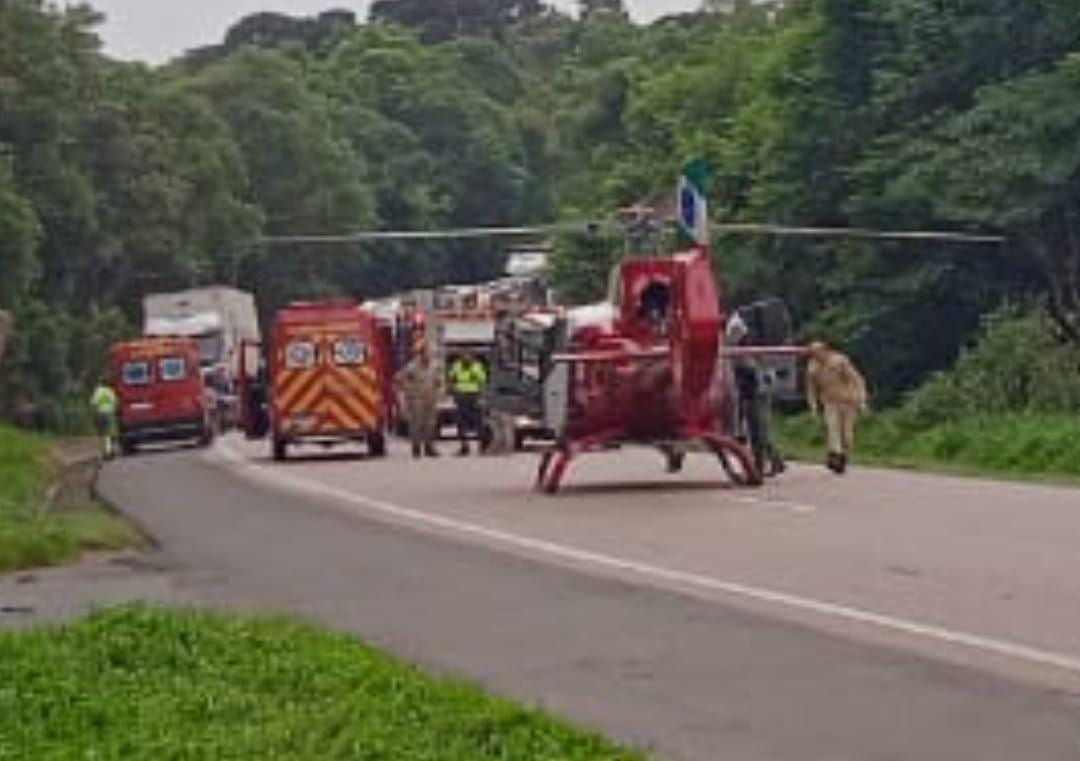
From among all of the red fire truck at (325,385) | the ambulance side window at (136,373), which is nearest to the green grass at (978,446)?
the red fire truck at (325,385)

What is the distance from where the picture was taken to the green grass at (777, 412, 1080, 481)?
3531cm

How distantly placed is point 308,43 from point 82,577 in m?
140

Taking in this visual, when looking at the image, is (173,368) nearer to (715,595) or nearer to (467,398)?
(467,398)

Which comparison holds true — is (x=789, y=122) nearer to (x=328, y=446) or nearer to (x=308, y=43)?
(x=328, y=446)

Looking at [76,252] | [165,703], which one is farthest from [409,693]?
[76,252]

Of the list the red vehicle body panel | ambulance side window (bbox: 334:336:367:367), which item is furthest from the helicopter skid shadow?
the red vehicle body panel

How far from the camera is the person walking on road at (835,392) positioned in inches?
1303

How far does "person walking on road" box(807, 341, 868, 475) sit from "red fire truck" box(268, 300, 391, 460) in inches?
584

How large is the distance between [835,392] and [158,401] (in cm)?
3088

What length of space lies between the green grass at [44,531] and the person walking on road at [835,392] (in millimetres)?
8531

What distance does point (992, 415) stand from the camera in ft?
142

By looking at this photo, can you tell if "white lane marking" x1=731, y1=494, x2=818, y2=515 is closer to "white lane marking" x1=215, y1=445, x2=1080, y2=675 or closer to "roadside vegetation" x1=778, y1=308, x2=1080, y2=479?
"white lane marking" x1=215, y1=445, x2=1080, y2=675

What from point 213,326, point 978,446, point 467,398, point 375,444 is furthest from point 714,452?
point 213,326

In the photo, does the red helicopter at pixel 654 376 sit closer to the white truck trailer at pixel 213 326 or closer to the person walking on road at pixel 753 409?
the person walking on road at pixel 753 409
